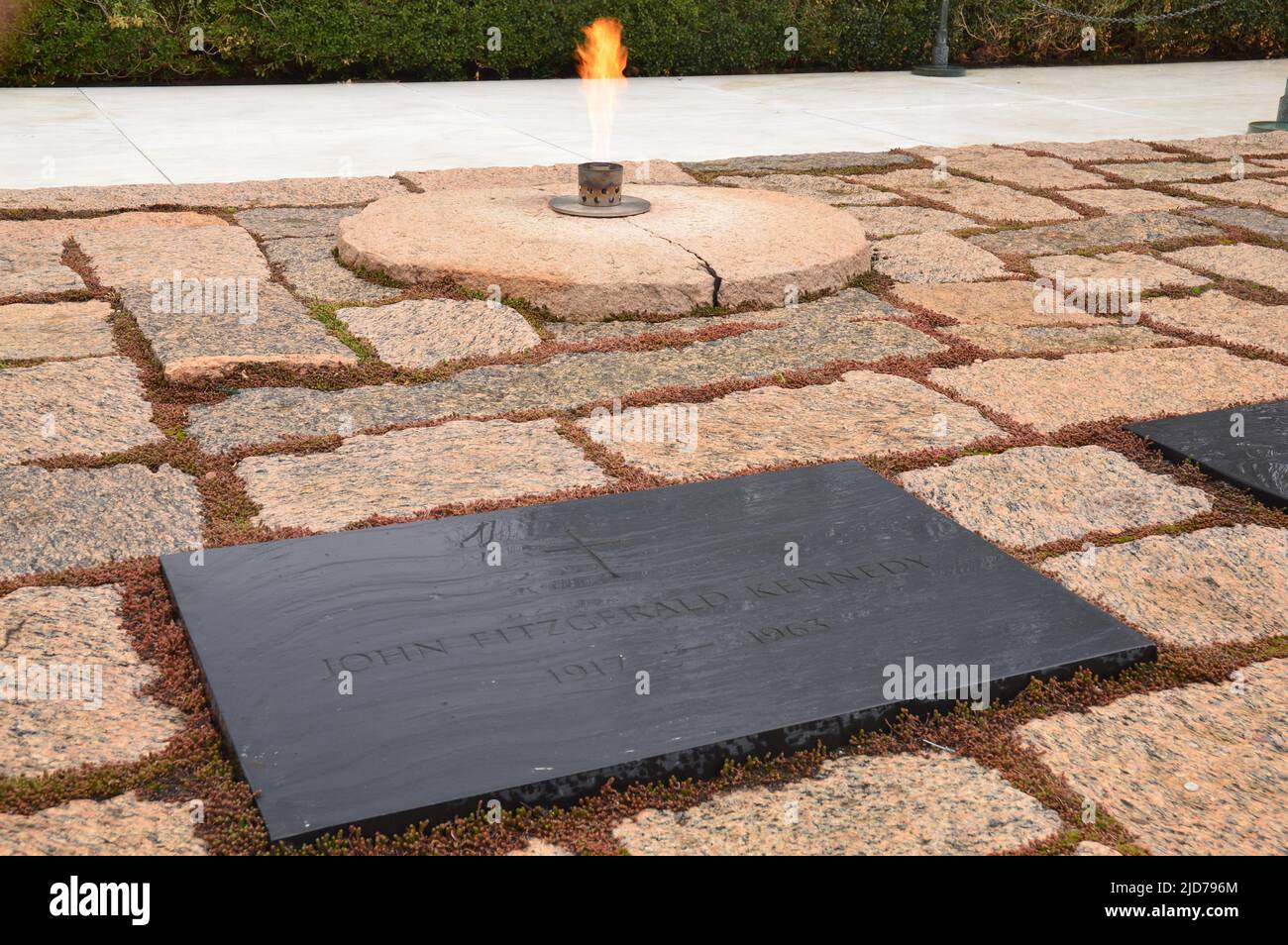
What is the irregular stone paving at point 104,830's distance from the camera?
1.68 metres

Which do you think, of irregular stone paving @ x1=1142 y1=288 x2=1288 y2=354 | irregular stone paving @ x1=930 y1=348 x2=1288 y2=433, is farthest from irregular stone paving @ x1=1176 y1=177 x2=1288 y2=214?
irregular stone paving @ x1=930 y1=348 x2=1288 y2=433

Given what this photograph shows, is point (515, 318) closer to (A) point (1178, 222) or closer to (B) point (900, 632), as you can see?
(B) point (900, 632)

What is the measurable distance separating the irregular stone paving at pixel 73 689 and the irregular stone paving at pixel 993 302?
8.92 feet

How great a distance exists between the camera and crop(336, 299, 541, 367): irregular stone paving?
11.7 feet

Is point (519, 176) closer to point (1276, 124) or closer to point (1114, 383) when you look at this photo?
point (1114, 383)

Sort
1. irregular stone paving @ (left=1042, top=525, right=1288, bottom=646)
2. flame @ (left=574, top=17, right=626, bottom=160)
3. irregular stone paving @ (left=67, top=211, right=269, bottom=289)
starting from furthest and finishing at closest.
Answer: flame @ (left=574, top=17, right=626, bottom=160) → irregular stone paving @ (left=67, top=211, right=269, bottom=289) → irregular stone paving @ (left=1042, top=525, right=1288, bottom=646)

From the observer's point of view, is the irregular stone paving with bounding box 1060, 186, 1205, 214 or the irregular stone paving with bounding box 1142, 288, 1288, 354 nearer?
the irregular stone paving with bounding box 1142, 288, 1288, 354

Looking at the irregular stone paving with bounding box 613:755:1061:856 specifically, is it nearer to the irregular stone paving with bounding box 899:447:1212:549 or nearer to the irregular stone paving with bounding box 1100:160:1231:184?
the irregular stone paving with bounding box 899:447:1212:549

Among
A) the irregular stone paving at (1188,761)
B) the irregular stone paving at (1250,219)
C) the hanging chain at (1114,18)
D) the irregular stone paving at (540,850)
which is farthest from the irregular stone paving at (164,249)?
the hanging chain at (1114,18)

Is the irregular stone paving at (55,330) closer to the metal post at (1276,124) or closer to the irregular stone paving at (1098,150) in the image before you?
the irregular stone paving at (1098,150)

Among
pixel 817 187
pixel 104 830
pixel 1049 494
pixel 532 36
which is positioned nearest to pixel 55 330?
pixel 104 830

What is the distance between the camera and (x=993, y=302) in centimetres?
416

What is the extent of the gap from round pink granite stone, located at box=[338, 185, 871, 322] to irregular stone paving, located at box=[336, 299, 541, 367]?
17cm
